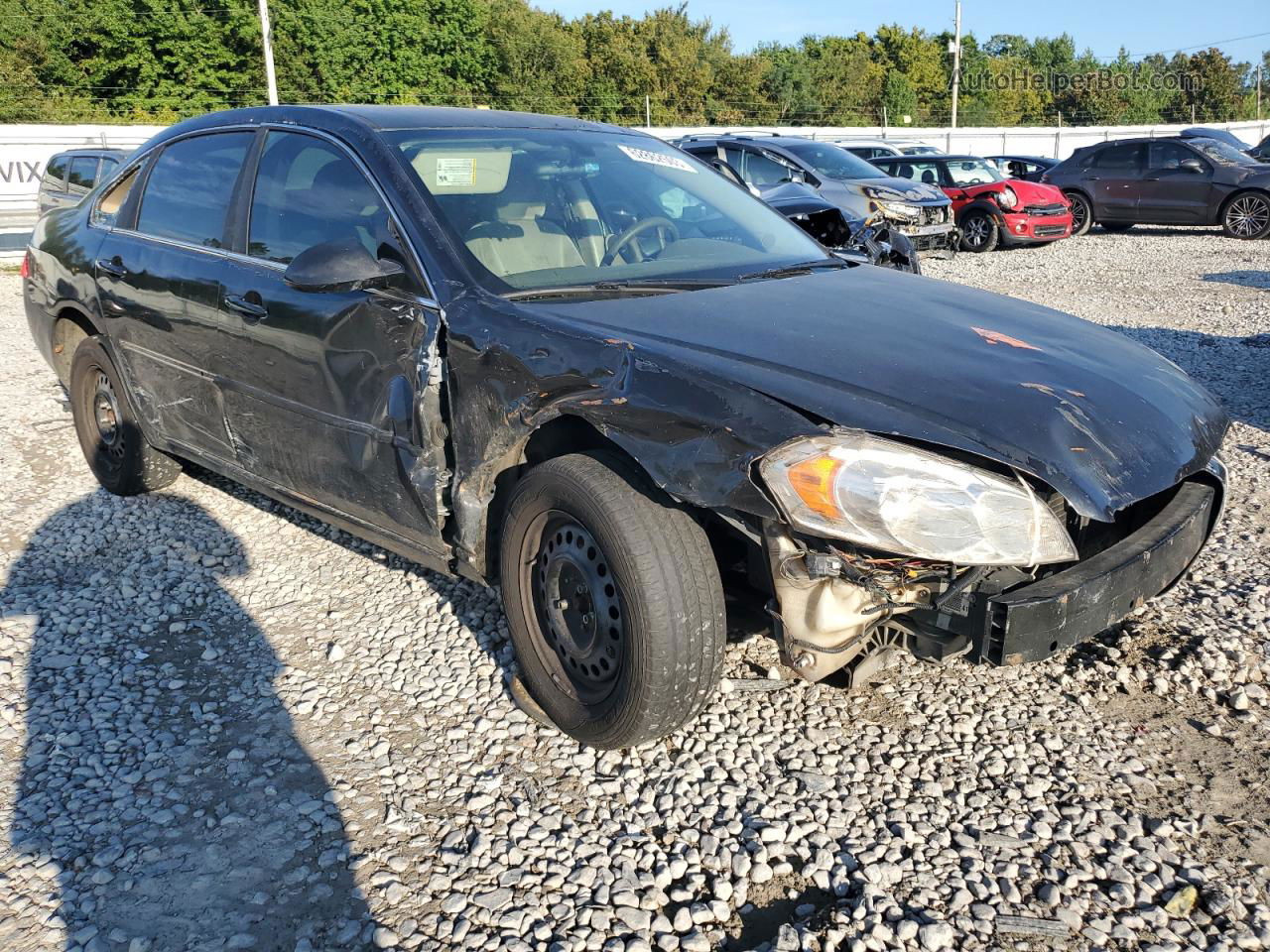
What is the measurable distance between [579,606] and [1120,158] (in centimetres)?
1725

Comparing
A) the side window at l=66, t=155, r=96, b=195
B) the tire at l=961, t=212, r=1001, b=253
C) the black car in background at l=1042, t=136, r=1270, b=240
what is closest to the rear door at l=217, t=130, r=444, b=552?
the side window at l=66, t=155, r=96, b=195

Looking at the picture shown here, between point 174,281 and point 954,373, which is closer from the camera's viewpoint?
point 954,373

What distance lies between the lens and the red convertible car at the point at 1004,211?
1537 centimetres

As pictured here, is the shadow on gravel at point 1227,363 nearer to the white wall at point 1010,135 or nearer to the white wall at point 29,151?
the white wall at point 29,151

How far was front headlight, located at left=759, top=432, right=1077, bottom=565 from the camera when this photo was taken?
7.65 feet

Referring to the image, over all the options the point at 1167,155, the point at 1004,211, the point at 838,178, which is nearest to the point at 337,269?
the point at 838,178

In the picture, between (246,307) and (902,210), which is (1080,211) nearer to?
(902,210)

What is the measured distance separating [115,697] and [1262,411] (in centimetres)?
637

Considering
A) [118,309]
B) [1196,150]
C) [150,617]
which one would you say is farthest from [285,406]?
[1196,150]

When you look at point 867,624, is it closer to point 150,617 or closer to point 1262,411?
point 150,617

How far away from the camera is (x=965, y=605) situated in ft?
7.99

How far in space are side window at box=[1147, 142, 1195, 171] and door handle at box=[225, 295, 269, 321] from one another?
16607mm

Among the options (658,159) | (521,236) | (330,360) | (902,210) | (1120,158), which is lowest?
(902,210)

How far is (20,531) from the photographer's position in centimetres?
475
